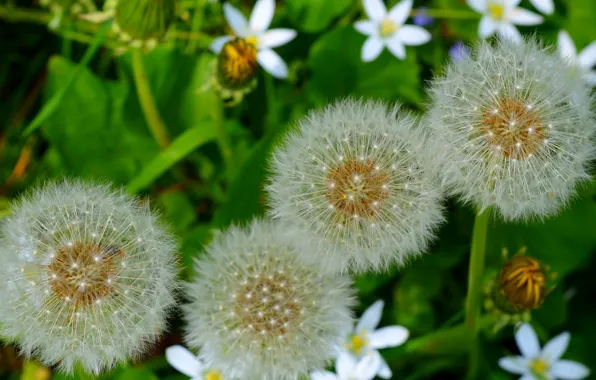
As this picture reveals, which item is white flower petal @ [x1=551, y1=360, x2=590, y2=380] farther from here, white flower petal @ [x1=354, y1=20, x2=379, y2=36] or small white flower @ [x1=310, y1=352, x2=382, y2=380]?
white flower petal @ [x1=354, y1=20, x2=379, y2=36]

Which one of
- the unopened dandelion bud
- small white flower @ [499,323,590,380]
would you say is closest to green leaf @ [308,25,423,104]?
the unopened dandelion bud

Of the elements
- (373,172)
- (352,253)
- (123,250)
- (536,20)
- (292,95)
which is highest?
(536,20)

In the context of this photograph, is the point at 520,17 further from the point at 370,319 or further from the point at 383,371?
the point at 383,371

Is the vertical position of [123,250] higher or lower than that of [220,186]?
lower

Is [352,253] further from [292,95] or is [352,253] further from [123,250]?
[292,95]

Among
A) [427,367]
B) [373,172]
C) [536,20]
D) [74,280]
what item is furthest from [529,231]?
[74,280]

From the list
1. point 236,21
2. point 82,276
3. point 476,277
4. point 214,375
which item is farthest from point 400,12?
point 82,276

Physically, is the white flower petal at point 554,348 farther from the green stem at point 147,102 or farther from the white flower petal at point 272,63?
the green stem at point 147,102
